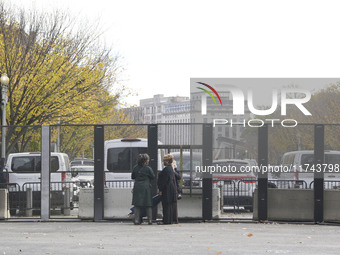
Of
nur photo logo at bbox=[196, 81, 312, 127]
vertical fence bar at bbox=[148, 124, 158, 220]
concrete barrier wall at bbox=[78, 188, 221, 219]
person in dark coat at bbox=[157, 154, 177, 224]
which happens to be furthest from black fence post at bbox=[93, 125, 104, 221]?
nur photo logo at bbox=[196, 81, 312, 127]

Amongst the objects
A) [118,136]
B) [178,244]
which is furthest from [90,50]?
[178,244]

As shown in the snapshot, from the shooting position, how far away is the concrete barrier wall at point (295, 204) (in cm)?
1775

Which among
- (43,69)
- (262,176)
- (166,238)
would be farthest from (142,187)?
(43,69)

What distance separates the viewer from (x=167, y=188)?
56.8 ft

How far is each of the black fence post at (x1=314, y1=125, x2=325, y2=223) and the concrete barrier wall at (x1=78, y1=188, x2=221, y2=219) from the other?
2206 millimetres

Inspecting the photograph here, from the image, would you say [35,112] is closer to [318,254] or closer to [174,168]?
[174,168]

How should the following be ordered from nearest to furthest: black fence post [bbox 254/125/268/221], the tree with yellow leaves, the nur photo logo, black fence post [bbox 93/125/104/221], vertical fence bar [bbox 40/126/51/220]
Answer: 1. black fence post [bbox 254/125/268/221]
2. black fence post [bbox 93/125/104/221]
3. vertical fence bar [bbox 40/126/51/220]
4. the nur photo logo
5. the tree with yellow leaves

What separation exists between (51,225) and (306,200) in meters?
5.71

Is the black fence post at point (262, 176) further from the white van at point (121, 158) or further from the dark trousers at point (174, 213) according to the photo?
the white van at point (121, 158)

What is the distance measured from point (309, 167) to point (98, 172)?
190 inches

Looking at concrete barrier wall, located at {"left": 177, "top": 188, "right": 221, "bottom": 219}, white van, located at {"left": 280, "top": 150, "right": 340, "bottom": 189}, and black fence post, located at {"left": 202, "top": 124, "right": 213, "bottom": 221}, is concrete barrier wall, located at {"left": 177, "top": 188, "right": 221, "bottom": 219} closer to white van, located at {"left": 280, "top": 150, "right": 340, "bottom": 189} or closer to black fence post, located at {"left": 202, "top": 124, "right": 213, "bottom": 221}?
black fence post, located at {"left": 202, "top": 124, "right": 213, "bottom": 221}

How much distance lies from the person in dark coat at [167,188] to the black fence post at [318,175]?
3167mm

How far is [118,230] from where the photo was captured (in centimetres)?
1591

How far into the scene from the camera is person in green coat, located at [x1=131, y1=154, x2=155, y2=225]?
17344 millimetres
